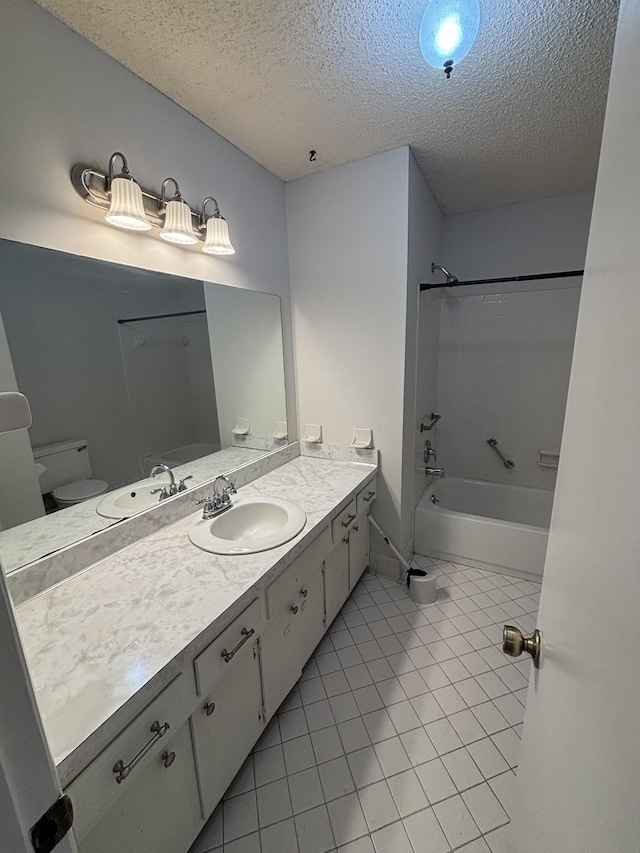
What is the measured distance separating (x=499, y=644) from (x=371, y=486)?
1022 millimetres

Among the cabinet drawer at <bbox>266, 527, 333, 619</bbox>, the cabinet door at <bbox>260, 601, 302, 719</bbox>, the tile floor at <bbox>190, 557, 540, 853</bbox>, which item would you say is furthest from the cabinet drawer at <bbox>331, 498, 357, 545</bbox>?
the tile floor at <bbox>190, 557, 540, 853</bbox>

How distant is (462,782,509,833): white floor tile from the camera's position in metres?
1.08

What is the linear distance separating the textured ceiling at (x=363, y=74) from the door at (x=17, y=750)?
5.15 feet

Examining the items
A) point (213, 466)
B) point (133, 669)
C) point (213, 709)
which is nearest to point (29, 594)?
point (133, 669)

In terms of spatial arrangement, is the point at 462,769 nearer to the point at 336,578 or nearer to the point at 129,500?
the point at 336,578

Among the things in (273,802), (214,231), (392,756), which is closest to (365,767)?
(392,756)

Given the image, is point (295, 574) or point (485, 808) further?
point (295, 574)

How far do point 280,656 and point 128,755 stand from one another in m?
0.70

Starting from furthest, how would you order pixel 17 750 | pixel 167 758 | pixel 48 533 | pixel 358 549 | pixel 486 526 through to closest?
pixel 486 526
pixel 358 549
pixel 48 533
pixel 167 758
pixel 17 750

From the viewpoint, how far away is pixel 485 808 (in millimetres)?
1113

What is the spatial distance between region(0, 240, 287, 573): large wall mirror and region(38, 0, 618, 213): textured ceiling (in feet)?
2.26

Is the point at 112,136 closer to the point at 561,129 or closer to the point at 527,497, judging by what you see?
the point at 561,129

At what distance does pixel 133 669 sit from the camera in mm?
766

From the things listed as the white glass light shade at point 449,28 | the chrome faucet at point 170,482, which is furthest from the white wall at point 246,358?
the white glass light shade at point 449,28
